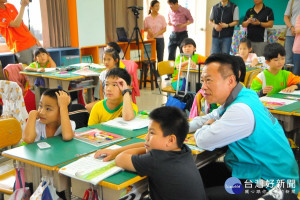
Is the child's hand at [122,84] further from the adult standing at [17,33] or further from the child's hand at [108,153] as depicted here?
the adult standing at [17,33]

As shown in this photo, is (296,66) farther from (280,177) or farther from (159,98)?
(280,177)

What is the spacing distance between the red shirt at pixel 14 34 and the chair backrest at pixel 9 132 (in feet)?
11.0

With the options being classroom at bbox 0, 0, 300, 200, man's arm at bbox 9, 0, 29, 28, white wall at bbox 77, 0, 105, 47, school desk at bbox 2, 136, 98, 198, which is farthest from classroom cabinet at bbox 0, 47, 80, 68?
school desk at bbox 2, 136, 98, 198

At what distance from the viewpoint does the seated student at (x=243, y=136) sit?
70.2 inches

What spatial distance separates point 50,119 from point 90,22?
14.8ft

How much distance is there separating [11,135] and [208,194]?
4.29 feet

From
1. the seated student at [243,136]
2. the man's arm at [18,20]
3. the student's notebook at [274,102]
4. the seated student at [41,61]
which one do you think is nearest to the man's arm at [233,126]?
the seated student at [243,136]

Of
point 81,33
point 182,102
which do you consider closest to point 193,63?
point 182,102

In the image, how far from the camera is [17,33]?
17.3ft

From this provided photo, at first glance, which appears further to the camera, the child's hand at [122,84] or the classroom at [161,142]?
the child's hand at [122,84]

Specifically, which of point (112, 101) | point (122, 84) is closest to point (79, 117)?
point (112, 101)

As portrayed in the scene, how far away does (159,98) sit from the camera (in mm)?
6137

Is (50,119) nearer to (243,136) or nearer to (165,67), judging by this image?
(243,136)

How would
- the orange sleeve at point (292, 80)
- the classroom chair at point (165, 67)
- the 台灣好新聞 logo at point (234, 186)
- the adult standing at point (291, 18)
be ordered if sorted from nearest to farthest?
the 台灣好新聞 logo at point (234, 186), the orange sleeve at point (292, 80), the classroom chair at point (165, 67), the adult standing at point (291, 18)
